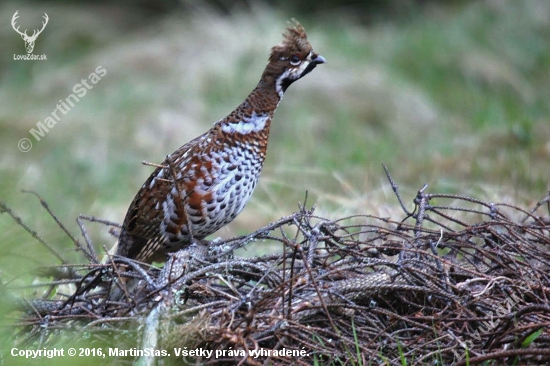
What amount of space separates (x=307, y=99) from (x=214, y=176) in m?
7.11

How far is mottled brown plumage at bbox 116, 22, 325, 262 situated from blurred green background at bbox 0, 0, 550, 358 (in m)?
1.45

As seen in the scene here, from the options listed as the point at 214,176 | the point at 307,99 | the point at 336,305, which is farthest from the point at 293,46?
the point at 307,99

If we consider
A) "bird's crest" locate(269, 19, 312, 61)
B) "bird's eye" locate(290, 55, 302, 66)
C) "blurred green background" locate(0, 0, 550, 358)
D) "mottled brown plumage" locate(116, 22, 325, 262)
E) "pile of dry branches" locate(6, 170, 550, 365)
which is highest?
"blurred green background" locate(0, 0, 550, 358)

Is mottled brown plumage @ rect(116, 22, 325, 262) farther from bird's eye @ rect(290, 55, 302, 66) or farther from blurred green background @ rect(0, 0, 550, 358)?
blurred green background @ rect(0, 0, 550, 358)

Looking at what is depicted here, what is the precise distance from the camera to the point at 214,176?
4023mm

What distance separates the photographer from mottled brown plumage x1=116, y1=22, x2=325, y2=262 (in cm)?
402

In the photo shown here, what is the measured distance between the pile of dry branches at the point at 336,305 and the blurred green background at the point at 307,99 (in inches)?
79.0

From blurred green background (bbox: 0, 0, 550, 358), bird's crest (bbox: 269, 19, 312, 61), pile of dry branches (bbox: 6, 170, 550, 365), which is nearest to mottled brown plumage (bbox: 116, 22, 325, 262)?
bird's crest (bbox: 269, 19, 312, 61)

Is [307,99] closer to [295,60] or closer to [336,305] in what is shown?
[295,60]

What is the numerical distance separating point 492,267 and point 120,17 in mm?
13237

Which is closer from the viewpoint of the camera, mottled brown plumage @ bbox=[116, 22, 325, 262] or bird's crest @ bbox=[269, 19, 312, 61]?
mottled brown plumage @ bbox=[116, 22, 325, 262]

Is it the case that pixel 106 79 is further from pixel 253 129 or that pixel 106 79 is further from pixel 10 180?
pixel 10 180

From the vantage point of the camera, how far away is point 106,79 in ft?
38.4

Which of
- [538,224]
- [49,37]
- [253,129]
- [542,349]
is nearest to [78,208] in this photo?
[253,129]
